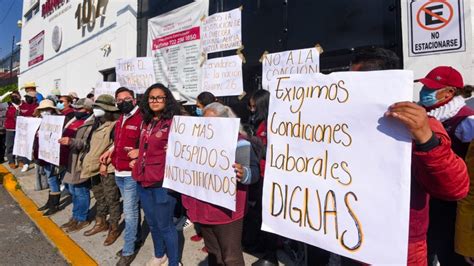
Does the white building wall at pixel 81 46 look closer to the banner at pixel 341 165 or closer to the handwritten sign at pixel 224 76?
the handwritten sign at pixel 224 76

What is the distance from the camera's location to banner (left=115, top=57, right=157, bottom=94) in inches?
250

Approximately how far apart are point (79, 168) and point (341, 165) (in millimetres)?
3845

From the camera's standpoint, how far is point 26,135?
5.64 metres

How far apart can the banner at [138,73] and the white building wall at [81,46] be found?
8.65 feet

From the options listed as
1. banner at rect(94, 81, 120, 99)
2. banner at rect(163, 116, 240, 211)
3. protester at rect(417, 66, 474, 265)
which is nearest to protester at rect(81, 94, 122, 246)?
banner at rect(163, 116, 240, 211)

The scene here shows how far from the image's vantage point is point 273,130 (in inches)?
77.8

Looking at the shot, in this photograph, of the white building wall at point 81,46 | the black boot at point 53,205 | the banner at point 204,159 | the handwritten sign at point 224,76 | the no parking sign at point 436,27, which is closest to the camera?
the banner at point 204,159

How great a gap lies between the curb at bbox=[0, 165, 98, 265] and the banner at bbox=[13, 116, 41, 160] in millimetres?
905

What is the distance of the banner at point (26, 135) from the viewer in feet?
17.9

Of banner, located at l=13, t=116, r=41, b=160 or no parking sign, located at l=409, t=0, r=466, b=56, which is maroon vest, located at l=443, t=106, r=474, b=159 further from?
banner, located at l=13, t=116, r=41, b=160

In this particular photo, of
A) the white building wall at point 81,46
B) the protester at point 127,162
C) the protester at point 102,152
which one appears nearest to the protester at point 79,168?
the protester at point 102,152

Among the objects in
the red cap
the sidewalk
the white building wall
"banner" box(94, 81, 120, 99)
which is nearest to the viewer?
the red cap

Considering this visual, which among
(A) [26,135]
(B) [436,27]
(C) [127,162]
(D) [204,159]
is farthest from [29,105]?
(B) [436,27]

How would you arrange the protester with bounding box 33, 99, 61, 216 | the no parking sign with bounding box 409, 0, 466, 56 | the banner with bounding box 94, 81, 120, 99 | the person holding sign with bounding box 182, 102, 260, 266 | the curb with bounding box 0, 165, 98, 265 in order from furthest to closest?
1. the banner with bounding box 94, 81, 120, 99
2. the protester with bounding box 33, 99, 61, 216
3. the curb with bounding box 0, 165, 98, 265
4. the no parking sign with bounding box 409, 0, 466, 56
5. the person holding sign with bounding box 182, 102, 260, 266
